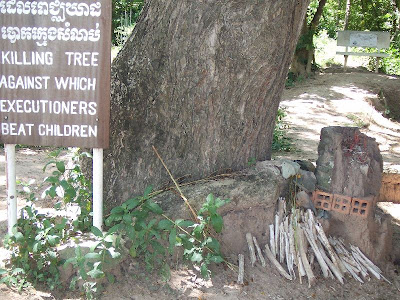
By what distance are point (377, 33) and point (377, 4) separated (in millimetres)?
4484

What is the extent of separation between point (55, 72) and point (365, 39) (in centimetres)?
Result: 1427

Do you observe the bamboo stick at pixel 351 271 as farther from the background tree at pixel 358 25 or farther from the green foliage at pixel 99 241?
the background tree at pixel 358 25

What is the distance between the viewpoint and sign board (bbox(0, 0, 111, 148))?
121 inches

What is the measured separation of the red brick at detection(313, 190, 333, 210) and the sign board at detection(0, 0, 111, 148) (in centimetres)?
186

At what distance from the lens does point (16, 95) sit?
3.19 m

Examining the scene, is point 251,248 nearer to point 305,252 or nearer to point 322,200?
point 305,252

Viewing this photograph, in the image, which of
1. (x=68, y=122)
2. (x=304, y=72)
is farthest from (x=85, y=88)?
(x=304, y=72)

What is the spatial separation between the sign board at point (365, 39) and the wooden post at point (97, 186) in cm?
1400

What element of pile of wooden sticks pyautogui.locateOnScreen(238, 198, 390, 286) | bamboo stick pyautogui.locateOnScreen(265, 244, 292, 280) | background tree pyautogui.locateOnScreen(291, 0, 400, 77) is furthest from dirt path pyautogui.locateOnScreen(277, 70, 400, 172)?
bamboo stick pyautogui.locateOnScreen(265, 244, 292, 280)

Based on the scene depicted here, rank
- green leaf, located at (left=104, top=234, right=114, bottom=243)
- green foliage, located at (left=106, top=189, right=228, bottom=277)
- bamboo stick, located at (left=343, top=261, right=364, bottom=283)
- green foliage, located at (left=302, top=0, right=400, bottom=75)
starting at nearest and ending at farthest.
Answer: green leaf, located at (left=104, top=234, right=114, bottom=243)
green foliage, located at (left=106, top=189, right=228, bottom=277)
bamboo stick, located at (left=343, top=261, right=364, bottom=283)
green foliage, located at (left=302, top=0, right=400, bottom=75)

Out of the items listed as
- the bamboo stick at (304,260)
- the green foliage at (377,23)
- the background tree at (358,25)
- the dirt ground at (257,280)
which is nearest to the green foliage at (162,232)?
the dirt ground at (257,280)

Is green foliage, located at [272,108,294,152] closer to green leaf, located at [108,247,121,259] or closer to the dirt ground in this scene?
the dirt ground

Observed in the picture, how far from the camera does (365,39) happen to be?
1554cm

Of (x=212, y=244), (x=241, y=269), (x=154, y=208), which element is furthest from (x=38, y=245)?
(x=241, y=269)
